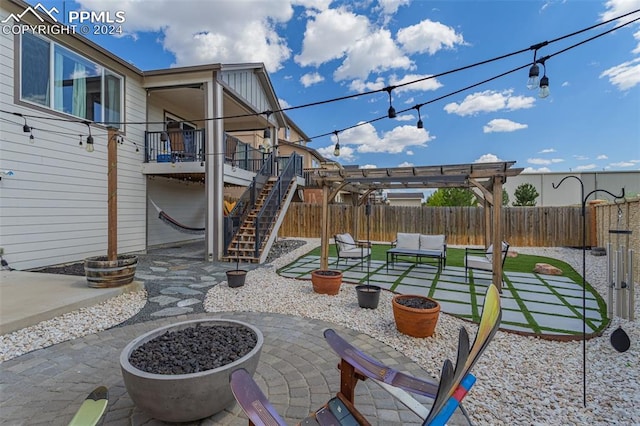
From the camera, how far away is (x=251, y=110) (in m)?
10.2

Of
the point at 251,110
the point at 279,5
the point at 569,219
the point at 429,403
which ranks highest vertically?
the point at 279,5

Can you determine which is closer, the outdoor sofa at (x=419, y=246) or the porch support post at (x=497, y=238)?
the porch support post at (x=497, y=238)

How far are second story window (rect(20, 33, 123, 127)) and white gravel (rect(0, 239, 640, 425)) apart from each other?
4.92 metres

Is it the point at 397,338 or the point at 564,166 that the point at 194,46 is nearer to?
the point at 397,338

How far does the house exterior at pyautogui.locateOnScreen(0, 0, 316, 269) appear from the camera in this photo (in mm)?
5660

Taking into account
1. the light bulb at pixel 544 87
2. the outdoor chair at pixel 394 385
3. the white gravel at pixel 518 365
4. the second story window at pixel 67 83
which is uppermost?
the second story window at pixel 67 83

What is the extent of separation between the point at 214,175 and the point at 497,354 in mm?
7541

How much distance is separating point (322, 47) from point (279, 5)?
6.81 feet

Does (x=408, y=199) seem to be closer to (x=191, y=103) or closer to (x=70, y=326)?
(x=191, y=103)

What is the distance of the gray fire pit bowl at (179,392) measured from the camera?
5.87 feet

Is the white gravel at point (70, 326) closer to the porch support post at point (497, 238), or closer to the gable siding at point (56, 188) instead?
the gable siding at point (56, 188)

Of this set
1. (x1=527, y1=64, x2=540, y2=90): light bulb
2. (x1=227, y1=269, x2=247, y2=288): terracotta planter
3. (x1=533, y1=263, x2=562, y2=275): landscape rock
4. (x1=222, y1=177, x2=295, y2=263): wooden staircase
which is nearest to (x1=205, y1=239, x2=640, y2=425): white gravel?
(x1=227, y1=269, x2=247, y2=288): terracotta planter

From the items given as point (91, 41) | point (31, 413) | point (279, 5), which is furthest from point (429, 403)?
point (91, 41)

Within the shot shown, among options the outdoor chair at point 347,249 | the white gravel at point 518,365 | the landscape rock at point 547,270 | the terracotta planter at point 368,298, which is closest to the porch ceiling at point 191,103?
the outdoor chair at point 347,249
